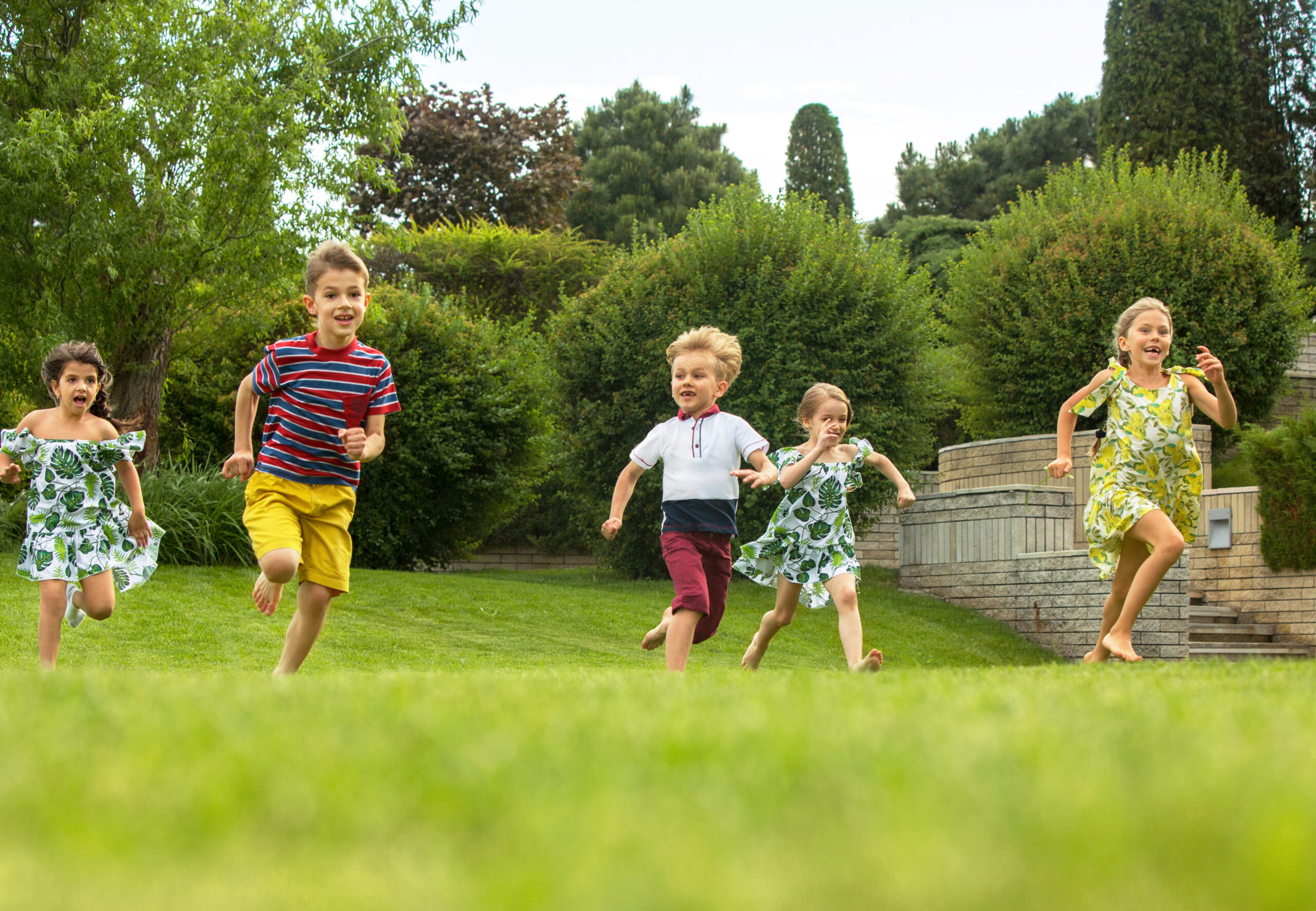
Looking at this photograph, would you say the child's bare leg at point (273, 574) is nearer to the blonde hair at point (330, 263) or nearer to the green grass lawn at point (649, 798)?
the blonde hair at point (330, 263)

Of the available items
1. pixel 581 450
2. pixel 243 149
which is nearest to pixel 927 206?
pixel 581 450

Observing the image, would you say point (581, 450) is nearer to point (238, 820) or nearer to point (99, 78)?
point (99, 78)

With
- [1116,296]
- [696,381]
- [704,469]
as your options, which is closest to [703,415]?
[696,381]

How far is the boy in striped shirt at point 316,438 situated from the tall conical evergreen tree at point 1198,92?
77.2 ft

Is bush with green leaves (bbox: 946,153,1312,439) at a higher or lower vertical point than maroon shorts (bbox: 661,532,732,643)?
higher

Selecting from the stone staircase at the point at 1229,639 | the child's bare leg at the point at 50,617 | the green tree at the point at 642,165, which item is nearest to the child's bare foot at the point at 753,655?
the child's bare leg at the point at 50,617

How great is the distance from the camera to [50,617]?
7.08 m

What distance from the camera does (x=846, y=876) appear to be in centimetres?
130

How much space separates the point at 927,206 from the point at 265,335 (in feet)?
122

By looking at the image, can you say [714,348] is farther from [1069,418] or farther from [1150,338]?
[1150,338]

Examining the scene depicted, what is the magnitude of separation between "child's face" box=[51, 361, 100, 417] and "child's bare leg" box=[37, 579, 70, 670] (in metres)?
1.05

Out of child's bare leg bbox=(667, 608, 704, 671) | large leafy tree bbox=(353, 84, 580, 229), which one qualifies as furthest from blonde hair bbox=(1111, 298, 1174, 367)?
large leafy tree bbox=(353, 84, 580, 229)

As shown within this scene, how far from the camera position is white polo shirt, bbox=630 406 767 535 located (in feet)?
23.4

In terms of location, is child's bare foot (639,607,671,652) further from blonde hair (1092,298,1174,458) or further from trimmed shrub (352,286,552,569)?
trimmed shrub (352,286,552,569)
